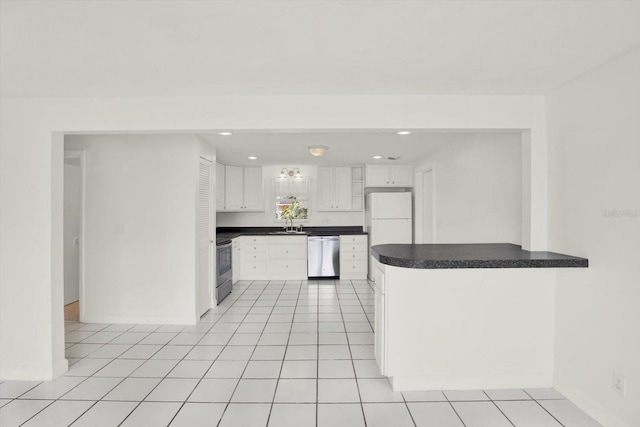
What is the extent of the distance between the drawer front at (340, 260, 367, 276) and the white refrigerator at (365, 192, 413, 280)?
1.65ft

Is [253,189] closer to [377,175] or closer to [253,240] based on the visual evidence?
[253,240]

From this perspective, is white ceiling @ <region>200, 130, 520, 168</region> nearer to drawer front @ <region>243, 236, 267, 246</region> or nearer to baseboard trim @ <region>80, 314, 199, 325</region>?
drawer front @ <region>243, 236, 267, 246</region>

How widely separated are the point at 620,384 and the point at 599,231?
33.8 inches

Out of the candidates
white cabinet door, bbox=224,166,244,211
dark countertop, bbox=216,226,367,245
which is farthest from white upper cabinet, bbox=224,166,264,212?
dark countertop, bbox=216,226,367,245

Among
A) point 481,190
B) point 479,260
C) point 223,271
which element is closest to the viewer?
point 479,260

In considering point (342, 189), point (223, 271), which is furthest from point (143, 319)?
point (342, 189)

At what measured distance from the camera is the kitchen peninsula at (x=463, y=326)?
8.51 ft

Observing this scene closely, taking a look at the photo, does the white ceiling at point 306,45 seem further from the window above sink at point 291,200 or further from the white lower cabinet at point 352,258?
the window above sink at point 291,200

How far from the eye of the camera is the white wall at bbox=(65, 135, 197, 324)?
Result: 13.4 ft

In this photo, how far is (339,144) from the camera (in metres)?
4.82

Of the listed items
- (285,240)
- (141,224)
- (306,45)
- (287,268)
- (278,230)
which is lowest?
(287,268)

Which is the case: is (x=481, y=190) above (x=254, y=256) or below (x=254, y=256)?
above

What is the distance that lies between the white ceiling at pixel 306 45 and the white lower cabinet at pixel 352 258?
419 cm

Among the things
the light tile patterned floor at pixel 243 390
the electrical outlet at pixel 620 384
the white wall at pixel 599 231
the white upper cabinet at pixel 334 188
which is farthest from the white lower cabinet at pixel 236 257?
the electrical outlet at pixel 620 384
